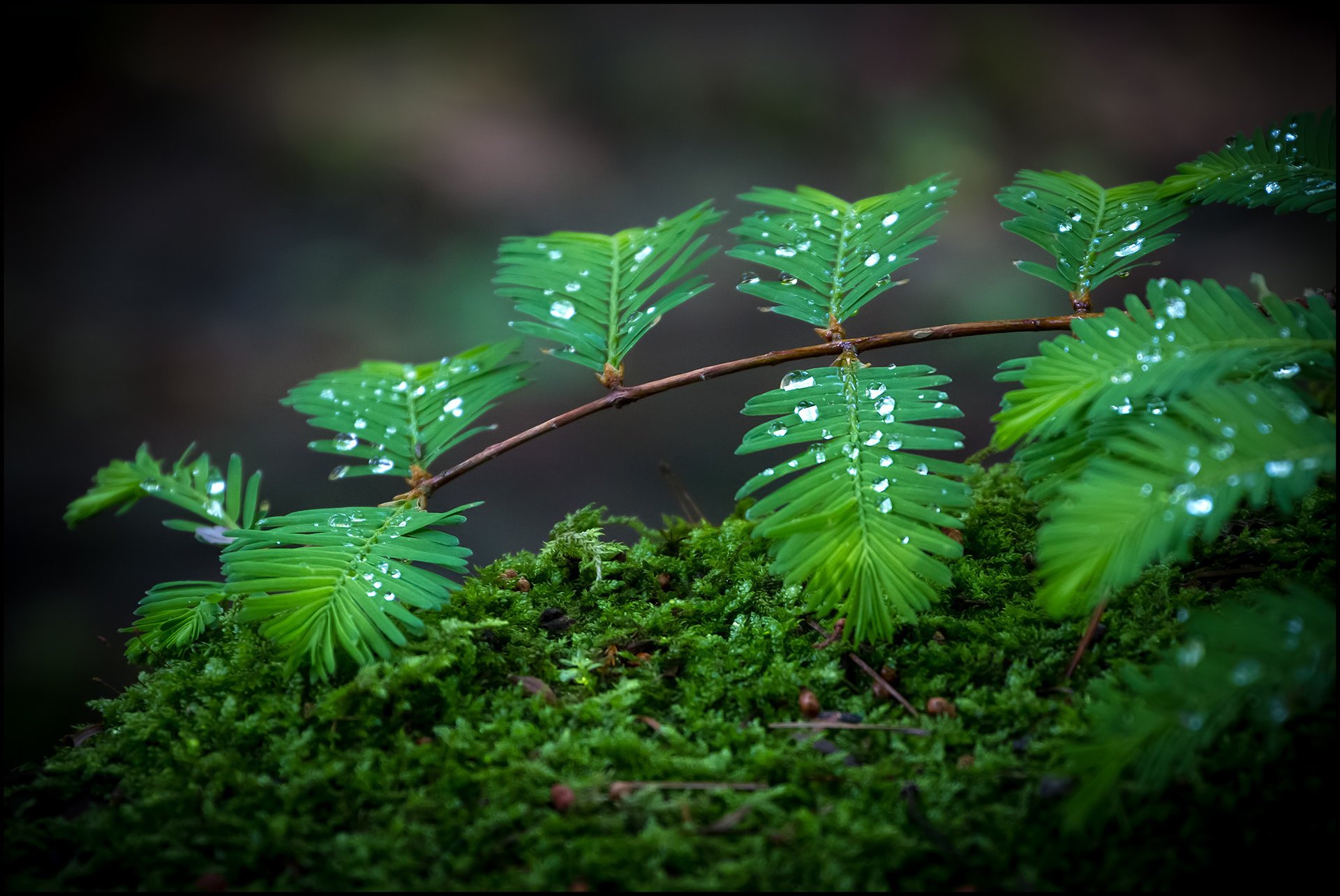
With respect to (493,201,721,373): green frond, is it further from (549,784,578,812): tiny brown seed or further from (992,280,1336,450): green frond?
(549,784,578,812): tiny brown seed

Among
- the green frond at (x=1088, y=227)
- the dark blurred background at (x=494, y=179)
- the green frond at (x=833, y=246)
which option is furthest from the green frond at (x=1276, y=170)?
the dark blurred background at (x=494, y=179)

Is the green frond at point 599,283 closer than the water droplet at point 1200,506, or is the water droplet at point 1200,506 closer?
the water droplet at point 1200,506

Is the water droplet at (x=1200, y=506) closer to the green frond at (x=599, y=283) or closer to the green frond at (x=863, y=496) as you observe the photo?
the green frond at (x=863, y=496)

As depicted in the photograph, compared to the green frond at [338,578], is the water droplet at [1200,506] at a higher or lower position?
higher

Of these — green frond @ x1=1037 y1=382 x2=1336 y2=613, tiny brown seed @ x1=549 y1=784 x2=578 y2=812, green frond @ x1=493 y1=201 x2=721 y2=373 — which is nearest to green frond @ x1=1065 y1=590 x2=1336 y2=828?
green frond @ x1=1037 y1=382 x2=1336 y2=613

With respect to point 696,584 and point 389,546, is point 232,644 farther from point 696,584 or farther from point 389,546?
point 696,584

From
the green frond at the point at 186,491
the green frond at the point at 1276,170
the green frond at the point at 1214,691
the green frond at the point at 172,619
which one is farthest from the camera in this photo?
the green frond at the point at 186,491
